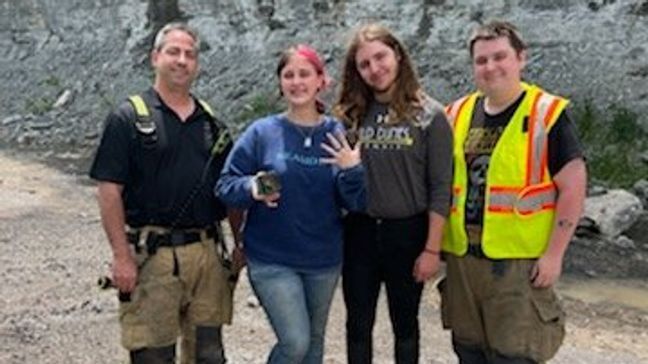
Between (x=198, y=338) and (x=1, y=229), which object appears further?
(x=1, y=229)

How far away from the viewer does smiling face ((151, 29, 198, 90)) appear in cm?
426

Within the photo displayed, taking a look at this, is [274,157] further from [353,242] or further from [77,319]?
[77,319]

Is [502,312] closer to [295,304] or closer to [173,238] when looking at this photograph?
[295,304]

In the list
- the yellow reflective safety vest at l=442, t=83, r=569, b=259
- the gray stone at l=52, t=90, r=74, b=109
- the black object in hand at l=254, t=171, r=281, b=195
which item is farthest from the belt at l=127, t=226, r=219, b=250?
the gray stone at l=52, t=90, r=74, b=109

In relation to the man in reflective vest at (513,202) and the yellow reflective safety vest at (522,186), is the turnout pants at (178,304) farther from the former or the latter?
the yellow reflective safety vest at (522,186)

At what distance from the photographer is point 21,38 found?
74.0 feet

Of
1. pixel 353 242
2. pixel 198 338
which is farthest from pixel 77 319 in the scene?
pixel 353 242

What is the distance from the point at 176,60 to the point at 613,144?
1047cm

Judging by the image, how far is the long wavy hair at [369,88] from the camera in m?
4.37

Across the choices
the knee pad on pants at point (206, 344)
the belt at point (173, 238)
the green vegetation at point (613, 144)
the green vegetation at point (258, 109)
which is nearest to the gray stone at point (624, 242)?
the green vegetation at point (613, 144)

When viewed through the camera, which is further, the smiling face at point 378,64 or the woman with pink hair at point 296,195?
the smiling face at point 378,64

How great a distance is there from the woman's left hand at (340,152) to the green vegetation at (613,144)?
354 inches

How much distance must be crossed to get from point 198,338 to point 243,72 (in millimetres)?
14409

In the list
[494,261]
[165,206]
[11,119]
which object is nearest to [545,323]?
[494,261]
